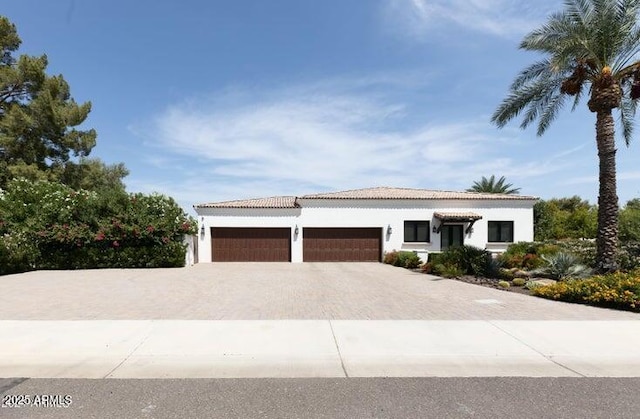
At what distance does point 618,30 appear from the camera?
1198cm

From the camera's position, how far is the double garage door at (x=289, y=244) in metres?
23.3

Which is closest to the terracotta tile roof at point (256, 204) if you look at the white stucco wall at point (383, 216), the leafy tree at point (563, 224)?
the white stucco wall at point (383, 216)

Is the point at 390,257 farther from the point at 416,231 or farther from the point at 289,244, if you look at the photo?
the point at 289,244

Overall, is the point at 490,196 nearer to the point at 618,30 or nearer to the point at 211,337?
the point at 618,30

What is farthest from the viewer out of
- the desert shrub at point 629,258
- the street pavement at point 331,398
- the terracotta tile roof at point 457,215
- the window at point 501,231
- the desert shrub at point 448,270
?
the window at point 501,231

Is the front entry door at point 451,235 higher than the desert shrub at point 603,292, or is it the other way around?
the front entry door at point 451,235

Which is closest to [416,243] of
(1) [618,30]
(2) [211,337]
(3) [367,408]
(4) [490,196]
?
(4) [490,196]

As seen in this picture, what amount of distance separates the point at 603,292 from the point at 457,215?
47.4 ft

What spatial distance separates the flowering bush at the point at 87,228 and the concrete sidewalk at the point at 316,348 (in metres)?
11.6

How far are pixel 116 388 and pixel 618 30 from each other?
15.3 metres

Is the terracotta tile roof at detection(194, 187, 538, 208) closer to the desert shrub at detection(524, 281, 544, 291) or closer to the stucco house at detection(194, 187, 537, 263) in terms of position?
the stucco house at detection(194, 187, 537, 263)

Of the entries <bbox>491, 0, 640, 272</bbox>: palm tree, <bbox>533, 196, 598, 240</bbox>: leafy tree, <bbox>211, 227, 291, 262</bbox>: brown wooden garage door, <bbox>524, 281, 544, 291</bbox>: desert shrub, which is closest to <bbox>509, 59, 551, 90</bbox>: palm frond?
<bbox>491, 0, 640, 272</bbox>: palm tree

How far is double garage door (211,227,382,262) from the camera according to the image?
76.5 feet

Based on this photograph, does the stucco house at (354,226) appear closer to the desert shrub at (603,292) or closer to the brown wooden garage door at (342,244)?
the brown wooden garage door at (342,244)
